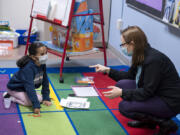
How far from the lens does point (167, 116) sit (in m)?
2.65

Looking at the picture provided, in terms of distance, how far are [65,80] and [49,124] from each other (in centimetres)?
104

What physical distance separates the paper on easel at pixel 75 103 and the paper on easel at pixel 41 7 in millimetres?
1149

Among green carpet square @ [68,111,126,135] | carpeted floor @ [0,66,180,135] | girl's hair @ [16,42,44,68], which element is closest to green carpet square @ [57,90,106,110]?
carpeted floor @ [0,66,180,135]

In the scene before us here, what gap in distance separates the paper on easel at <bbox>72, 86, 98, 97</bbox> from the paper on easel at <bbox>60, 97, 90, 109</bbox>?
5.4 inches

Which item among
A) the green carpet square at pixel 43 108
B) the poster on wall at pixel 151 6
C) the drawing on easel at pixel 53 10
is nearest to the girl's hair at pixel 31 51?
the green carpet square at pixel 43 108

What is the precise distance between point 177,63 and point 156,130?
2.44ft

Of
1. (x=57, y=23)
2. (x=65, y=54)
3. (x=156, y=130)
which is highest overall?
(x=57, y=23)

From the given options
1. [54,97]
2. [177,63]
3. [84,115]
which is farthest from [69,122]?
[177,63]

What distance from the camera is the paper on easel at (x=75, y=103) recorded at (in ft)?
10.3

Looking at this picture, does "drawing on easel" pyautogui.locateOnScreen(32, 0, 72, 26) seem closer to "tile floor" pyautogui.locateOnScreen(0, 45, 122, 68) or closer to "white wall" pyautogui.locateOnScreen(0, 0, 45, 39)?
"tile floor" pyautogui.locateOnScreen(0, 45, 122, 68)

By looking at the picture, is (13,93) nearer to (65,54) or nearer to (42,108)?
(42,108)

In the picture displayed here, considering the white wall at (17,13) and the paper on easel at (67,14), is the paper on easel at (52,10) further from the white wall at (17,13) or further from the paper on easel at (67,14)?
the white wall at (17,13)

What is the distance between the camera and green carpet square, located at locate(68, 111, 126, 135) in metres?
2.74

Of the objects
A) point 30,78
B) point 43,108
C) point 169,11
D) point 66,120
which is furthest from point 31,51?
point 169,11
